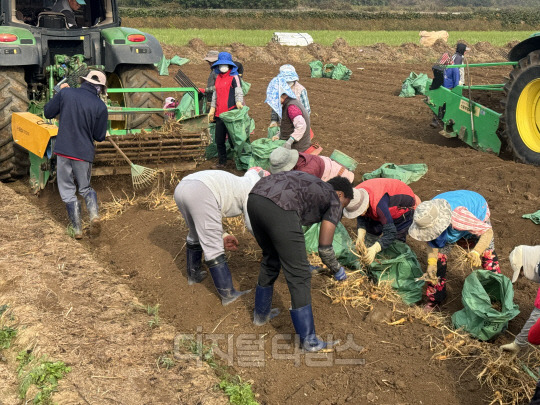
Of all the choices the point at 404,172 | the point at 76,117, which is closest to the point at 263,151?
the point at 404,172

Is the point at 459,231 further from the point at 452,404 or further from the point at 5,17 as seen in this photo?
the point at 5,17

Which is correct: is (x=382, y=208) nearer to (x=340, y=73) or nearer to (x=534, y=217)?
(x=534, y=217)

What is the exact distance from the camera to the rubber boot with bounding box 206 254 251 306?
5055 millimetres

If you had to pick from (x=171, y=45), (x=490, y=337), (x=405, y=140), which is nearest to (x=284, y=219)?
(x=490, y=337)

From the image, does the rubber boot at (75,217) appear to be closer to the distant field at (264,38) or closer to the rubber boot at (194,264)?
the rubber boot at (194,264)

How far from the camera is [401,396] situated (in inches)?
158

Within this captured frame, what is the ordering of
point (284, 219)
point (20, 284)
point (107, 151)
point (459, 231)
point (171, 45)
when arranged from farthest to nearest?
point (171, 45) → point (107, 151) → point (20, 284) → point (459, 231) → point (284, 219)

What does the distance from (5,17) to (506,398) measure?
23.1 ft

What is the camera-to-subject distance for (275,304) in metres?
5.23

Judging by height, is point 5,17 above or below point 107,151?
above

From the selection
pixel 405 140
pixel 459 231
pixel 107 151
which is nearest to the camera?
pixel 459 231

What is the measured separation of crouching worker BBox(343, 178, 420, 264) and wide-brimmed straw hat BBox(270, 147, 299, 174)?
536mm

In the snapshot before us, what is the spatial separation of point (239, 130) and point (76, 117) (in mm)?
2378

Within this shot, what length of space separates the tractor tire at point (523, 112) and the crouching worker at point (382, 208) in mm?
3637
